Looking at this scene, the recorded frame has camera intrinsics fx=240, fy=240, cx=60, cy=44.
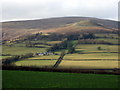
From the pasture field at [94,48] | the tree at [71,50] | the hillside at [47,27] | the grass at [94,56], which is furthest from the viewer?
the hillside at [47,27]

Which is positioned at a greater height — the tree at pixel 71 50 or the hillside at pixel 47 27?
the hillside at pixel 47 27

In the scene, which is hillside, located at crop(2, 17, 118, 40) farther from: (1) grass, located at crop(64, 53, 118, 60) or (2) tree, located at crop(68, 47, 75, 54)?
(1) grass, located at crop(64, 53, 118, 60)

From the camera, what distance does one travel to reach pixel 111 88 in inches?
1100

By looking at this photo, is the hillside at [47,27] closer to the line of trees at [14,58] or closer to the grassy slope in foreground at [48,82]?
the line of trees at [14,58]

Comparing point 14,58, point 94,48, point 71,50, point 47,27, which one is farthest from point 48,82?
point 47,27

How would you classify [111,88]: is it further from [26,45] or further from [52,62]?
[26,45]

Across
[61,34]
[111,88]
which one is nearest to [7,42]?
[61,34]

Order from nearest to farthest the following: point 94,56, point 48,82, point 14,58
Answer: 1. point 48,82
2. point 14,58
3. point 94,56

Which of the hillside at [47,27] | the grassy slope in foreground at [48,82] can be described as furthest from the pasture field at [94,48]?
the grassy slope in foreground at [48,82]

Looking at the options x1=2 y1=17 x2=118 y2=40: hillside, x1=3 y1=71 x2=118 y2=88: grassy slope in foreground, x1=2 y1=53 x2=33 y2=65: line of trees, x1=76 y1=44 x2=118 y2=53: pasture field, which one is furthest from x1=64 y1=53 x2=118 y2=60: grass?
x1=2 y1=17 x2=118 y2=40: hillside

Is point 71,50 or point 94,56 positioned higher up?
point 71,50

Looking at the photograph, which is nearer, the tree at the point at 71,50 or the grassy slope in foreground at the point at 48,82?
the grassy slope in foreground at the point at 48,82

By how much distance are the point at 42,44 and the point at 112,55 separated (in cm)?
3376

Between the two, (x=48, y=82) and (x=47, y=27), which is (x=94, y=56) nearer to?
(x=48, y=82)
